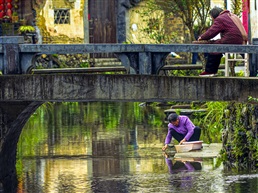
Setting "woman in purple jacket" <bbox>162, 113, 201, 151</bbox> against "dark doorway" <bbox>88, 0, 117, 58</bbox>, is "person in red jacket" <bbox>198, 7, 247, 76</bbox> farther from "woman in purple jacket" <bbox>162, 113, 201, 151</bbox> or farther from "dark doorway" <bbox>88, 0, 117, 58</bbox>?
"dark doorway" <bbox>88, 0, 117, 58</bbox>

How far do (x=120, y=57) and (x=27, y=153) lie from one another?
6857mm

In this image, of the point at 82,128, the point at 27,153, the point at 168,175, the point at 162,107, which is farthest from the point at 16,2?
the point at 168,175

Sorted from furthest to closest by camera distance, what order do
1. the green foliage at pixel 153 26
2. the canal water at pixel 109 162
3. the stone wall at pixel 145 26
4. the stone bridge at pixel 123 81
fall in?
1. the stone wall at pixel 145 26
2. the green foliage at pixel 153 26
3. the canal water at pixel 109 162
4. the stone bridge at pixel 123 81

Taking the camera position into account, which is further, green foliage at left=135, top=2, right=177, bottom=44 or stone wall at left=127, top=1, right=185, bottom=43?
stone wall at left=127, top=1, right=185, bottom=43

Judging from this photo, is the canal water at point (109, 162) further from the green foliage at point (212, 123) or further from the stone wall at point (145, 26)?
the stone wall at point (145, 26)

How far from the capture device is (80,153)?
24.5m

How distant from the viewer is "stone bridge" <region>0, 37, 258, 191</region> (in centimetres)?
1784

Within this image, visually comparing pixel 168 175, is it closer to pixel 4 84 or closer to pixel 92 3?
pixel 4 84

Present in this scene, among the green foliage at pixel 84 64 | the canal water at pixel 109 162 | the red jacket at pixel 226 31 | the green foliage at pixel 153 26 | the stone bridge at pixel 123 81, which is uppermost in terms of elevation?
the green foliage at pixel 153 26

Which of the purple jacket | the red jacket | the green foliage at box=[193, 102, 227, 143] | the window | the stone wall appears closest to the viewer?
the red jacket

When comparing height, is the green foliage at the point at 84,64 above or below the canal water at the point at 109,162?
above

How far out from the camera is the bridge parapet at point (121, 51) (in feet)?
58.7

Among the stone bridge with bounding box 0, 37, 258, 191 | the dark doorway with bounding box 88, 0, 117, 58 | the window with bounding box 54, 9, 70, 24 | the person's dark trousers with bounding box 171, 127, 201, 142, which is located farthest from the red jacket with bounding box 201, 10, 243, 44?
the dark doorway with bounding box 88, 0, 117, 58

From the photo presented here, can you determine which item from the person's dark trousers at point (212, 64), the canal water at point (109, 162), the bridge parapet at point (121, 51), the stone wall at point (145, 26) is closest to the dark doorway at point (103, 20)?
the stone wall at point (145, 26)
